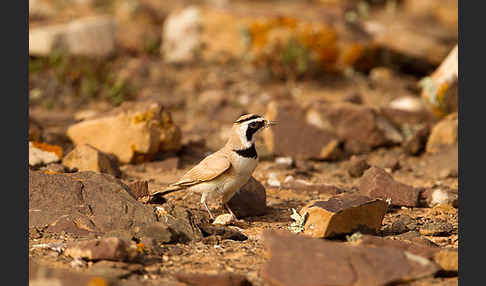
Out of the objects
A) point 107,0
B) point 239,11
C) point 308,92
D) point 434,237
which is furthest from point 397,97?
point 107,0

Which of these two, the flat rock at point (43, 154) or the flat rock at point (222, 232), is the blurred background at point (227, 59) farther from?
the flat rock at point (222, 232)

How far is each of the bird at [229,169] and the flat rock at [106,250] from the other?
5.86ft

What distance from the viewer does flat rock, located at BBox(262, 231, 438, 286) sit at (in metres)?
4.46

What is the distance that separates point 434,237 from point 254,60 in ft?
25.3

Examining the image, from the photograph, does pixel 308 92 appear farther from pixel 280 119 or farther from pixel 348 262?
pixel 348 262

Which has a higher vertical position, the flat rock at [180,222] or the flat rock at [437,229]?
the flat rock at [180,222]

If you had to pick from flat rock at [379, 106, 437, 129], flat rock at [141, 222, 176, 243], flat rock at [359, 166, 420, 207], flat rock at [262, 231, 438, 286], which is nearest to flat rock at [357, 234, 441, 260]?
flat rock at [262, 231, 438, 286]

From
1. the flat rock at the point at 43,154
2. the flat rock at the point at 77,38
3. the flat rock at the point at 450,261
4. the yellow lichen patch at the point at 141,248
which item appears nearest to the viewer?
the flat rock at the point at 450,261

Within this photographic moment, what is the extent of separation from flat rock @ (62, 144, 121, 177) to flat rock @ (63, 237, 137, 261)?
3.00 meters

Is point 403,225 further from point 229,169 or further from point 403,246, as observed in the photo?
point 229,169

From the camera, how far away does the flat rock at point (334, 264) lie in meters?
4.46

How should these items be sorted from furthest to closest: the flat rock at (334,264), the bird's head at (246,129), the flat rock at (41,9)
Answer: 1. the flat rock at (41,9)
2. the bird's head at (246,129)
3. the flat rock at (334,264)

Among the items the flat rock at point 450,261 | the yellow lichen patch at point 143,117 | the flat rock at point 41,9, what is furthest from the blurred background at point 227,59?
the flat rock at point 450,261

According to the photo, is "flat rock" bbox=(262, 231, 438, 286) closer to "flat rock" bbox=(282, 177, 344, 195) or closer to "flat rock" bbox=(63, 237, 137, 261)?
"flat rock" bbox=(63, 237, 137, 261)
